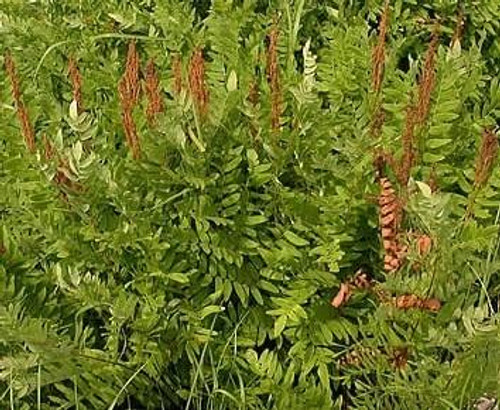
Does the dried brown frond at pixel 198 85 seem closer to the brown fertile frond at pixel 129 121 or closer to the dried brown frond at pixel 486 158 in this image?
the brown fertile frond at pixel 129 121

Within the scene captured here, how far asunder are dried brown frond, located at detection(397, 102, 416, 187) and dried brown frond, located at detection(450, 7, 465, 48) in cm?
38

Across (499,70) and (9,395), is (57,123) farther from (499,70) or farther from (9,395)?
(499,70)

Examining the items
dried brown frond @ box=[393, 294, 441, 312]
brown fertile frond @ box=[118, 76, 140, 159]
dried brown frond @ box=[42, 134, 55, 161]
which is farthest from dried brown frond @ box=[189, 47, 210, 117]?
dried brown frond @ box=[393, 294, 441, 312]

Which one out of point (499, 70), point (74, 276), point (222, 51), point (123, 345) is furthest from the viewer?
point (499, 70)

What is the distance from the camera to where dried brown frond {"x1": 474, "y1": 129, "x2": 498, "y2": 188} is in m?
2.47

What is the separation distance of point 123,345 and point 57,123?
2.19 ft

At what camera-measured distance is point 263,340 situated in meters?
2.81

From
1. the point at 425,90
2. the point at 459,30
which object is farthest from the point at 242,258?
the point at 459,30

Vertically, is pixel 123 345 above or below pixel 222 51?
below

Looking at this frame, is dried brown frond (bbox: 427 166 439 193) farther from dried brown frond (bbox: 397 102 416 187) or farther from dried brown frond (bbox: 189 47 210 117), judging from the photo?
dried brown frond (bbox: 189 47 210 117)

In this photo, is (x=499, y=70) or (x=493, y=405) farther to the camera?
(x=499, y=70)

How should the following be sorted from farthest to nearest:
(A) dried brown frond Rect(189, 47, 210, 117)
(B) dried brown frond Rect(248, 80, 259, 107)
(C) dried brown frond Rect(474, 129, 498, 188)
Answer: (B) dried brown frond Rect(248, 80, 259, 107)
(A) dried brown frond Rect(189, 47, 210, 117)
(C) dried brown frond Rect(474, 129, 498, 188)

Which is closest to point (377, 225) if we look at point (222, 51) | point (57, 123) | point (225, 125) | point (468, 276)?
point (468, 276)

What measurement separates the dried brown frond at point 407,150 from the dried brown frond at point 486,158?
6.0 inches
